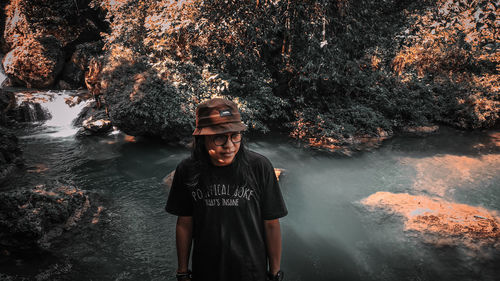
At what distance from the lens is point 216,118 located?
1.65 meters

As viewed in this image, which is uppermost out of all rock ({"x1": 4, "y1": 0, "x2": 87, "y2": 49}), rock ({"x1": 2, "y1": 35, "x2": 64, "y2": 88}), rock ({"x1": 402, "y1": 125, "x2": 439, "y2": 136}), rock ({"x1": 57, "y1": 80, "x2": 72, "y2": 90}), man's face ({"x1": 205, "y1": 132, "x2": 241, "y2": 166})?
rock ({"x1": 4, "y1": 0, "x2": 87, "y2": 49})

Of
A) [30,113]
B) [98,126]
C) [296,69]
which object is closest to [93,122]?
[98,126]

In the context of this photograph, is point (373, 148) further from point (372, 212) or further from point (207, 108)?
point (207, 108)

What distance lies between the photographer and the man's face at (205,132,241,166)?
1.67 metres

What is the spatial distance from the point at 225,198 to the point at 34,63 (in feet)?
59.5

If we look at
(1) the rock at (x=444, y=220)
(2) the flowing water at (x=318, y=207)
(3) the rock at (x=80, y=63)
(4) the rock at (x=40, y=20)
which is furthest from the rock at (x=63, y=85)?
(1) the rock at (x=444, y=220)

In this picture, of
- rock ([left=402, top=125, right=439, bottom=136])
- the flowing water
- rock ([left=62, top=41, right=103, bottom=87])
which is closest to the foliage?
rock ([left=402, top=125, right=439, bottom=136])

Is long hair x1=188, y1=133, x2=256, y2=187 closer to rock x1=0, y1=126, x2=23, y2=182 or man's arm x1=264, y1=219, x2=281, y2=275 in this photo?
man's arm x1=264, y1=219, x2=281, y2=275

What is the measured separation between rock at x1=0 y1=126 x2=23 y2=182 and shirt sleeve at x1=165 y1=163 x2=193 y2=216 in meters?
7.45

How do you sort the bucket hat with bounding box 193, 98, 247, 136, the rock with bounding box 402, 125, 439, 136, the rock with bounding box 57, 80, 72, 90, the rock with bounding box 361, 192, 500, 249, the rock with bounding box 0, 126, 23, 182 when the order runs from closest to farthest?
the bucket hat with bounding box 193, 98, 247, 136, the rock with bounding box 361, 192, 500, 249, the rock with bounding box 0, 126, 23, 182, the rock with bounding box 402, 125, 439, 136, the rock with bounding box 57, 80, 72, 90

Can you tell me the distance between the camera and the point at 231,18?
8.69 m

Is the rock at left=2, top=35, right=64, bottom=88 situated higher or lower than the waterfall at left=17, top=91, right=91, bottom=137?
higher

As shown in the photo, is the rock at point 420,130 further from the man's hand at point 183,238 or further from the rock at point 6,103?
the rock at point 6,103

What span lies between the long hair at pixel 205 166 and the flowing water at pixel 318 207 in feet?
9.06
